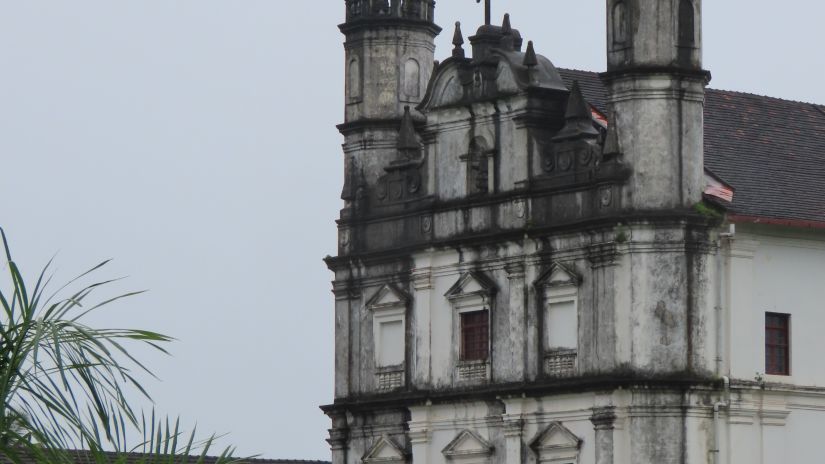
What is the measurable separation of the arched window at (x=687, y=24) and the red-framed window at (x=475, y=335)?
311 inches

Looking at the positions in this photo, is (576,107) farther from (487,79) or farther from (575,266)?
(575,266)

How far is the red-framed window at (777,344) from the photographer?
48375 millimetres

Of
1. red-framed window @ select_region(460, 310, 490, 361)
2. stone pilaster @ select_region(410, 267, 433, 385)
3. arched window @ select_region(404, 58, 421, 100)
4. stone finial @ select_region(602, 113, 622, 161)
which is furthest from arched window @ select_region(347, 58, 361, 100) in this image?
stone finial @ select_region(602, 113, 622, 161)

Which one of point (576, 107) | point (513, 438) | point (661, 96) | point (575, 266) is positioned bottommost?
point (513, 438)

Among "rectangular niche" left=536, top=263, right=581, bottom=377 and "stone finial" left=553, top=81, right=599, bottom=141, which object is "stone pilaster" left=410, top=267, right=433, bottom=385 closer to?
"rectangular niche" left=536, top=263, right=581, bottom=377

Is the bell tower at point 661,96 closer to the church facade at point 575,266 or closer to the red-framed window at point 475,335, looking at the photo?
the church facade at point 575,266

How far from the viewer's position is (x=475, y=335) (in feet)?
169

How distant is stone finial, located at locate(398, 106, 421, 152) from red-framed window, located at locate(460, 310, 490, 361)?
4.59 metres

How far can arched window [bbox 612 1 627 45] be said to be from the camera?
47.9 metres

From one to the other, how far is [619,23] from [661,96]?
6.00ft

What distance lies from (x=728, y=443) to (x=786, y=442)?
1.63 m

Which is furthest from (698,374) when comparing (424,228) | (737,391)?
(424,228)

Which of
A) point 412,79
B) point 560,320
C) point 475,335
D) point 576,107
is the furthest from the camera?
point 412,79

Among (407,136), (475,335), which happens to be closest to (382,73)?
(407,136)
